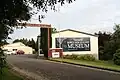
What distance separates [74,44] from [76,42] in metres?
0.75

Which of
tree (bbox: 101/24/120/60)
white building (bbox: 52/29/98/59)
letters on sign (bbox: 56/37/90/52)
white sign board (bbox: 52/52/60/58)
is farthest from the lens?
tree (bbox: 101/24/120/60)

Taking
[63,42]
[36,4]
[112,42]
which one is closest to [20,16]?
[36,4]

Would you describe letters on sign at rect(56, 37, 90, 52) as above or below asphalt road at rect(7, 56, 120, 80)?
above

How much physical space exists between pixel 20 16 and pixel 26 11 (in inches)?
11.0

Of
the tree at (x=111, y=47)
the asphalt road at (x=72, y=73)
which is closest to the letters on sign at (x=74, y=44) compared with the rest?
the tree at (x=111, y=47)

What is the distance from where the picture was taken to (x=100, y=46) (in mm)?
76062

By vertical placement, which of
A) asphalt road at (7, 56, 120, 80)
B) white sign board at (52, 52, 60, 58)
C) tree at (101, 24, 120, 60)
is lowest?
asphalt road at (7, 56, 120, 80)

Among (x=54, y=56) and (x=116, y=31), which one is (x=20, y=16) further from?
(x=116, y=31)

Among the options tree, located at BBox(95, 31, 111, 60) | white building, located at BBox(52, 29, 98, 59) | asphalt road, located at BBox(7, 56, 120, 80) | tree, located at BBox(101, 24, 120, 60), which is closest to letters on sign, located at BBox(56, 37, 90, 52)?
Result: white building, located at BBox(52, 29, 98, 59)

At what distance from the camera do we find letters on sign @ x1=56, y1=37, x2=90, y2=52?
63688 millimetres

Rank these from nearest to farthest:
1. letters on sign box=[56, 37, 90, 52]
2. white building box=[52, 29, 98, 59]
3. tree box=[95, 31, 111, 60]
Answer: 1. letters on sign box=[56, 37, 90, 52]
2. white building box=[52, 29, 98, 59]
3. tree box=[95, 31, 111, 60]

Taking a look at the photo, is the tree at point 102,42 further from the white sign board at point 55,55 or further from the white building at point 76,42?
the white sign board at point 55,55

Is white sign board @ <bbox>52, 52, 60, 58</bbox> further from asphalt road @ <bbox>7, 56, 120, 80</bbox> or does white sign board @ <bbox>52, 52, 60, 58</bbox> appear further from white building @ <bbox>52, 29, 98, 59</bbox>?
asphalt road @ <bbox>7, 56, 120, 80</bbox>

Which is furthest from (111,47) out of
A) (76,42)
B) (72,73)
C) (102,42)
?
(72,73)
